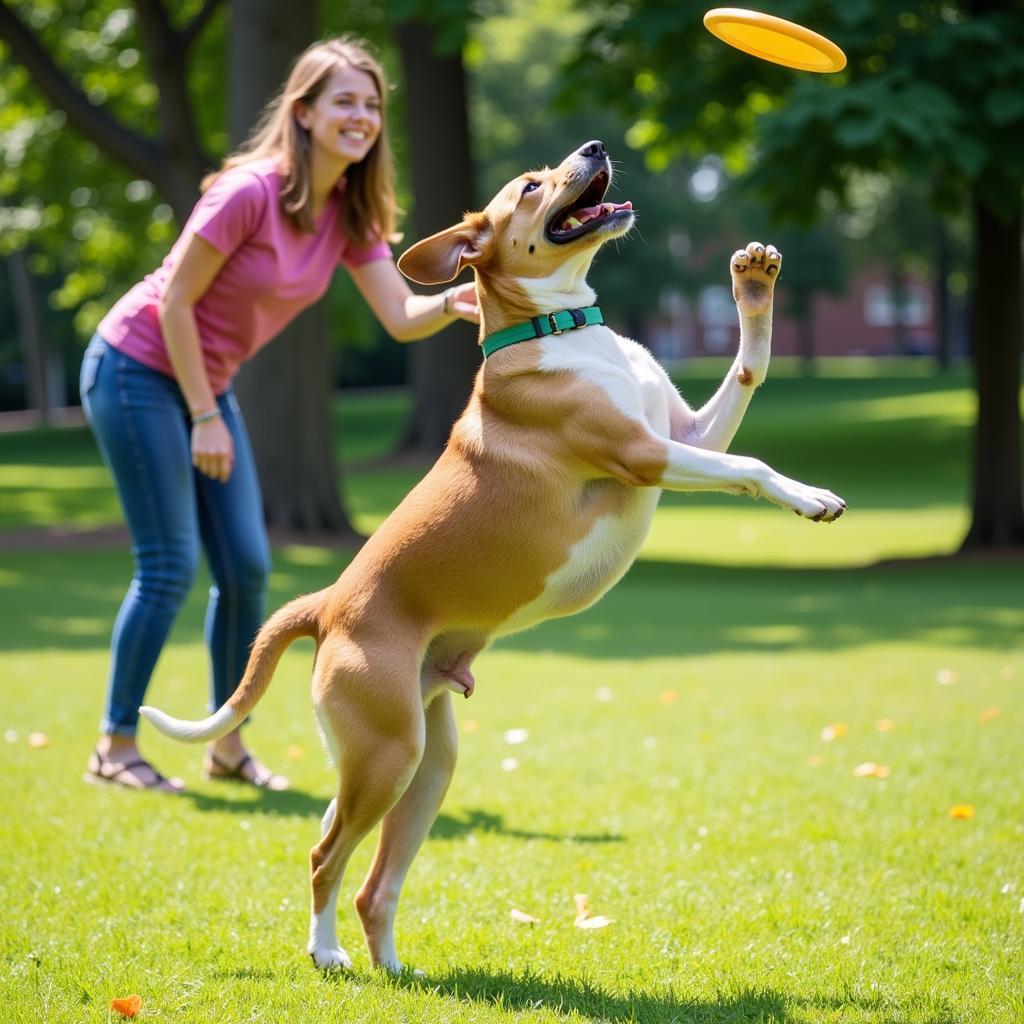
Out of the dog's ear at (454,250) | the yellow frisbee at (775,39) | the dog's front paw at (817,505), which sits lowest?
the dog's front paw at (817,505)

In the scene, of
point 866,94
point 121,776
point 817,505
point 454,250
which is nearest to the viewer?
point 817,505

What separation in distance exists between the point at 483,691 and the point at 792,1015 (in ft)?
17.7

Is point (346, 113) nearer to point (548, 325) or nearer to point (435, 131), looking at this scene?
point (548, 325)

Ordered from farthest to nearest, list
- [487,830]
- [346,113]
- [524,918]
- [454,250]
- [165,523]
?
1. [165,523]
2. [487,830]
3. [346,113]
4. [524,918]
5. [454,250]

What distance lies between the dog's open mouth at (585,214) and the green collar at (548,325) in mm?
207

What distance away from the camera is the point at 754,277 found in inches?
162

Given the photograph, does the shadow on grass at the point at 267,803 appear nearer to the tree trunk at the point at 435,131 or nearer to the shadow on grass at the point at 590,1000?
the shadow on grass at the point at 590,1000

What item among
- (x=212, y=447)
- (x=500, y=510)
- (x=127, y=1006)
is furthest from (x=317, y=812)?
(x=500, y=510)

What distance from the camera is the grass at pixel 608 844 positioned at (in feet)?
12.6

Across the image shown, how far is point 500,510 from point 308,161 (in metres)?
2.20

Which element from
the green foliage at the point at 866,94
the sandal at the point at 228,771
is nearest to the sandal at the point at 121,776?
the sandal at the point at 228,771

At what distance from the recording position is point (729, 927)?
4.38 metres

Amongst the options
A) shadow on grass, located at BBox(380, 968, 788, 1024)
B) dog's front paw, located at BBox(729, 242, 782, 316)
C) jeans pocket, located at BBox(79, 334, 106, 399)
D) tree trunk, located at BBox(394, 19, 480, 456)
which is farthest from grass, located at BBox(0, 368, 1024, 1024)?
tree trunk, located at BBox(394, 19, 480, 456)

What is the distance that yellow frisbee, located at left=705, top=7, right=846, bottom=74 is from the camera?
4098mm
